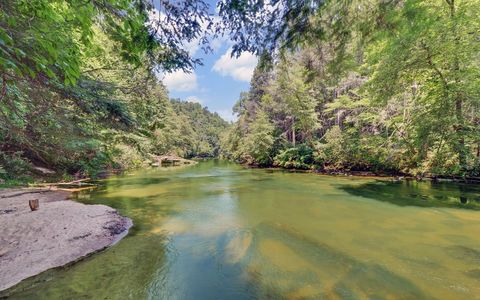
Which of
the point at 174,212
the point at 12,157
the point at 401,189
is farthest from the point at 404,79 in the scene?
the point at 12,157

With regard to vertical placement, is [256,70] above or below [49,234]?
above

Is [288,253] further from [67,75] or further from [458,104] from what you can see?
[458,104]

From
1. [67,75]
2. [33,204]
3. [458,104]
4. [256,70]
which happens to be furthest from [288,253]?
[458,104]

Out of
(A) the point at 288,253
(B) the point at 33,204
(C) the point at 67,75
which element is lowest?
(A) the point at 288,253

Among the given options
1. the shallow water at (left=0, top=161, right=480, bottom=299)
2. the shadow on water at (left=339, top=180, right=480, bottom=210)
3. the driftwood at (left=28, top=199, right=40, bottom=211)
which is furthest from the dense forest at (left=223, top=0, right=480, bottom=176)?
the driftwood at (left=28, top=199, right=40, bottom=211)

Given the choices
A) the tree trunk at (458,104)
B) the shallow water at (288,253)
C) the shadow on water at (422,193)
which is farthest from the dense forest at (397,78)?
the shallow water at (288,253)

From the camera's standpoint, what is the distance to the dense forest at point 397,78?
4.09m

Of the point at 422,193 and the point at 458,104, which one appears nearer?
the point at 458,104

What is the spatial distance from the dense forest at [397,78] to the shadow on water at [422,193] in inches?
37.2

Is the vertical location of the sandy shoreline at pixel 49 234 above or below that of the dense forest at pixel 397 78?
below

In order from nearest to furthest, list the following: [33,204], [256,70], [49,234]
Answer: [256,70]
[49,234]
[33,204]

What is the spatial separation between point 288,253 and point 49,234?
652 cm

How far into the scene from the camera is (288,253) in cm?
677

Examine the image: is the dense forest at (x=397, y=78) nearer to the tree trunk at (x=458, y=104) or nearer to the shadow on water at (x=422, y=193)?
the tree trunk at (x=458, y=104)
